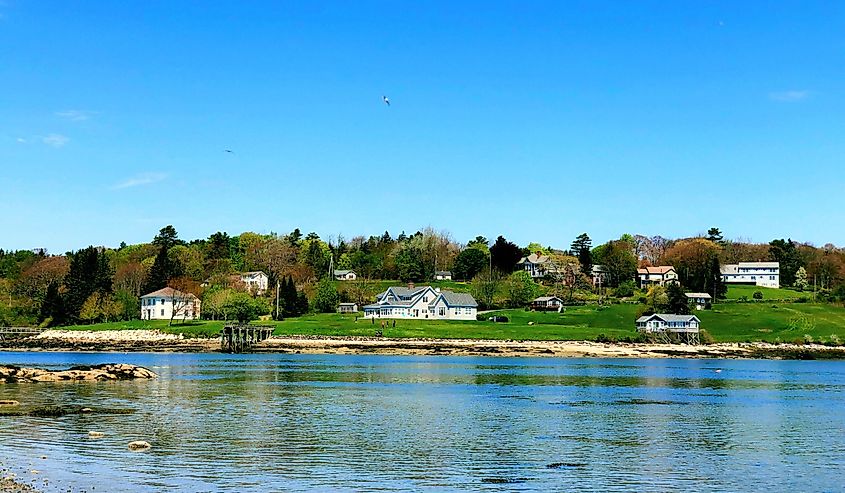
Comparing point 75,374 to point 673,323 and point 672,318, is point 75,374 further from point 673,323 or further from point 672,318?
point 673,323

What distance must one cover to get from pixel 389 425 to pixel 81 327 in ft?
330

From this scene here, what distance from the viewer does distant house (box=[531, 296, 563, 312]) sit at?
140 meters

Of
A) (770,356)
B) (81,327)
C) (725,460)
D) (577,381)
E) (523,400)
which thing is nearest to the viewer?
(725,460)

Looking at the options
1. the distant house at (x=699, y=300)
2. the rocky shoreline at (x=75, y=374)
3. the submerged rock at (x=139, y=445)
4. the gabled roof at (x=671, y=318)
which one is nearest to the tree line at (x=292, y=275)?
the distant house at (x=699, y=300)

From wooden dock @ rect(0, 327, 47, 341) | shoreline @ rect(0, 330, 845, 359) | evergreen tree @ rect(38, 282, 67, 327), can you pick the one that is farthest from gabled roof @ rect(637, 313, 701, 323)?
evergreen tree @ rect(38, 282, 67, 327)

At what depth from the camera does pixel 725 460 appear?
29594mm

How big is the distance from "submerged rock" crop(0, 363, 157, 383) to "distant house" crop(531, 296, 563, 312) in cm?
8794

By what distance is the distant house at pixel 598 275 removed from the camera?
7101 inches

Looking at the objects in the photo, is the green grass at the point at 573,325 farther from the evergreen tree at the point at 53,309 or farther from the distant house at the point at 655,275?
the distant house at the point at 655,275

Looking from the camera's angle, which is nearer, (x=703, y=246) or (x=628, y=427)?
(x=628, y=427)

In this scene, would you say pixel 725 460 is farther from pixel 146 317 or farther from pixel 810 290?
pixel 810 290

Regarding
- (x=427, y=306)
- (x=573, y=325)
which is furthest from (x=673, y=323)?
(x=427, y=306)

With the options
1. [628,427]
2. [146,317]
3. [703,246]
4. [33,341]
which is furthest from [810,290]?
[628,427]

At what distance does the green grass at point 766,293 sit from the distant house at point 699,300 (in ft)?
47.1
